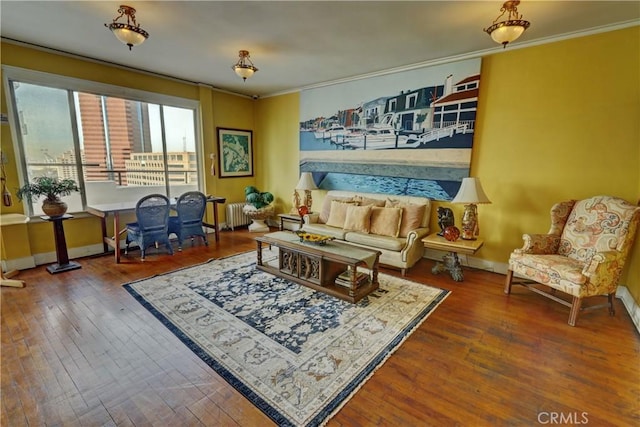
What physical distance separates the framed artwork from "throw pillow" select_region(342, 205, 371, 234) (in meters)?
3.01

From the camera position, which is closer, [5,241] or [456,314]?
[456,314]

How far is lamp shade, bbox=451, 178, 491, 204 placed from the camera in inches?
133

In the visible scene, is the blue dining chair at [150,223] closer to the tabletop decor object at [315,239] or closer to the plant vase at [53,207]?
the plant vase at [53,207]

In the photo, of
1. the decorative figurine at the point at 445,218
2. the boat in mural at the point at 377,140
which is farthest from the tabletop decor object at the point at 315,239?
the boat in mural at the point at 377,140

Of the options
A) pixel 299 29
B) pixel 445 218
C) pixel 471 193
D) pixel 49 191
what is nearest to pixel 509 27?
pixel 471 193

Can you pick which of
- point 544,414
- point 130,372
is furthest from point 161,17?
point 544,414

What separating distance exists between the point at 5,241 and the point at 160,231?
165 centimetres

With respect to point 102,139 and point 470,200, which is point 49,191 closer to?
point 102,139

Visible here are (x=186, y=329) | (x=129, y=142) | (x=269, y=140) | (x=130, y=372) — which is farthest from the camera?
(x=269, y=140)

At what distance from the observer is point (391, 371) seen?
2002 mm

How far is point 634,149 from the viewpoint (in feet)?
9.60

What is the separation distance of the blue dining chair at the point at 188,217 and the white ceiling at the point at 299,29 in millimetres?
1940

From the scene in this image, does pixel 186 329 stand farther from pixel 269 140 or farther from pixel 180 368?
pixel 269 140

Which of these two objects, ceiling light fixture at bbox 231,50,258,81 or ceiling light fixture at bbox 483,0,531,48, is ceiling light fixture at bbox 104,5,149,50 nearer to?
ceiling light fixture at bbox 231,50,258,81
